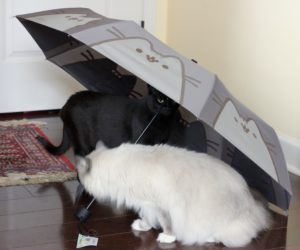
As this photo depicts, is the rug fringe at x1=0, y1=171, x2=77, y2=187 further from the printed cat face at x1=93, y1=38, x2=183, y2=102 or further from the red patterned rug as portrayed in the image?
the printed cat face at x1=93, y1=38, x2=183, y2=102

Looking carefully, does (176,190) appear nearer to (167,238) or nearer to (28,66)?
(167,238)

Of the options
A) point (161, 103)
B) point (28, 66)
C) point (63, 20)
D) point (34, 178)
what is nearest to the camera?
point (63, 20)

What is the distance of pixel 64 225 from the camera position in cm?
210

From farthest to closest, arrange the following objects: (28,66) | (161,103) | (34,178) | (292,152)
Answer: (28,66)
(292,152)
(34,178)
(161,103)

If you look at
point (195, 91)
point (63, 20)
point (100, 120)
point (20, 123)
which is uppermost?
point (63, 20)

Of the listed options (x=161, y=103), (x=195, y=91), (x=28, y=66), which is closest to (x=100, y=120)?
(x=161, y=103)

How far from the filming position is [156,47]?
1.93 metres

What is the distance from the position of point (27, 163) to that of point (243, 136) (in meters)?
1.20

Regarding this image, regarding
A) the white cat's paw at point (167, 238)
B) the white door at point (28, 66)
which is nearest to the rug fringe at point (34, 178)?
the white cat's paw at point (167, 238)

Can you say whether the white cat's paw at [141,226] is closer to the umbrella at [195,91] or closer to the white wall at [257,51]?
the umbrella at [195,91]

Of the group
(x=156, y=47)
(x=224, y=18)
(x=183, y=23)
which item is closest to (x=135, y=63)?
(x=156, y=47)

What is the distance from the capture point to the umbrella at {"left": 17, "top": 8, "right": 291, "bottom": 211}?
1735 millimetres

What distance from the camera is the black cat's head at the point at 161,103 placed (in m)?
2.33

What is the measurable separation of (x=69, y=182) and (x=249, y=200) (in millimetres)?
822
